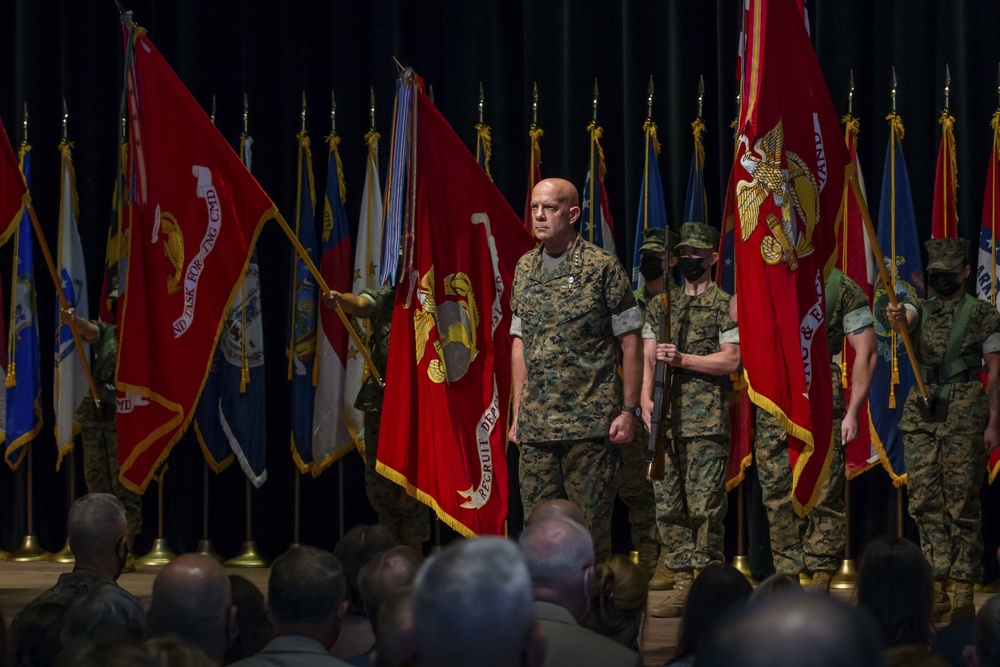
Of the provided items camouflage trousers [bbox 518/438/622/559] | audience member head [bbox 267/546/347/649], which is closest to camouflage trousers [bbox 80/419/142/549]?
camouflage trousers [bbox 518/438/622/559]

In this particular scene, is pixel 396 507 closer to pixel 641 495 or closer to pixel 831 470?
pixel 641 495

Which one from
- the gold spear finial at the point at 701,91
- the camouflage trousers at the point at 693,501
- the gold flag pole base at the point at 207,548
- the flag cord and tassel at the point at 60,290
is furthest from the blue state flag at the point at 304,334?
the camouflage trousers at the point at 693,501

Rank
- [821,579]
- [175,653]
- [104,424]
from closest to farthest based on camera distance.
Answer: [175,653] < [821,579] < [104,424]

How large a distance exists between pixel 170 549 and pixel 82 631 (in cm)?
567

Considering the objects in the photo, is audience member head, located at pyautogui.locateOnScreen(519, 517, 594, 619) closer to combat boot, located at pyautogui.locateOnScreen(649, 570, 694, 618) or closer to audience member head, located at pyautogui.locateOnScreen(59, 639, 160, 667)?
audience member head, located at pyautogui.locateOnScreen(59, 639, 160, 667)

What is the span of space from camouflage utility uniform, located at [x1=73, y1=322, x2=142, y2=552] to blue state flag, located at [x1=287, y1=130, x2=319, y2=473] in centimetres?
94

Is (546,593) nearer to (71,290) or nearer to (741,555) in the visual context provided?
(741,555)

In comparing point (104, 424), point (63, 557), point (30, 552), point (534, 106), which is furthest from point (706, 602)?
point (30, 552)

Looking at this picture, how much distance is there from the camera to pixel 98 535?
360cm

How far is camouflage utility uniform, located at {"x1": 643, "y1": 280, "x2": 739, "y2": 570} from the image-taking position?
5.80 metres

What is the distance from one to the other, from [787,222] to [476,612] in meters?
3.68


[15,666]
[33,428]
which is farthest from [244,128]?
[15,666]

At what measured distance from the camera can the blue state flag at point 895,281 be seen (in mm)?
6723

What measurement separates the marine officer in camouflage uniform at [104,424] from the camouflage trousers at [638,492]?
8.55ft
